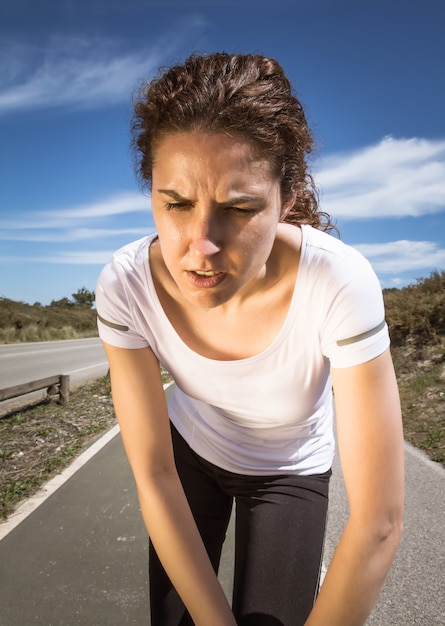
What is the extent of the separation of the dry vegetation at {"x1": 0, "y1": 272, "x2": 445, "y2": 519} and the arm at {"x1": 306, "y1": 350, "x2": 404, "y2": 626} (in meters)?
3.93

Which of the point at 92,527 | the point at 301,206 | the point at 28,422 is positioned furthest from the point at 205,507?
the point at 28,422

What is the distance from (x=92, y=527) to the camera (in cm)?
418

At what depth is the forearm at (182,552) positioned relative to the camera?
178cm

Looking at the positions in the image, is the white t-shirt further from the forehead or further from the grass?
the grass

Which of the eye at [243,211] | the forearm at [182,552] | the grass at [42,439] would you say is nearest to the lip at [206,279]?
the eye at [243,211]

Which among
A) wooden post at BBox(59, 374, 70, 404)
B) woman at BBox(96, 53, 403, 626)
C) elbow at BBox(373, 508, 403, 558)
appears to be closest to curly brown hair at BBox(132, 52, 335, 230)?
woman at BBox(96, 53, 403, 626)

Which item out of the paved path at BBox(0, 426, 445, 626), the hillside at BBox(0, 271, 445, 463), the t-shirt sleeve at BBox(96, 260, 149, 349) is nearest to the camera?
the t-shirt sleeve at BBox(96, 260, 149, 349)

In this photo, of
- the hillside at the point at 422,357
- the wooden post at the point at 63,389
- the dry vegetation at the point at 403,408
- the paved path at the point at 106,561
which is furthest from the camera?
the wooden post at the point at 63,389

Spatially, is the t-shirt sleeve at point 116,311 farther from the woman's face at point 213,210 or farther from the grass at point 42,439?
the grass at point 42,439

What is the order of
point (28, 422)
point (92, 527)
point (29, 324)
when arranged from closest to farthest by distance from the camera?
point (92, 527) < point (28, 422) < point (29, 324)

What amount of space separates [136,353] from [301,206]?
96cm

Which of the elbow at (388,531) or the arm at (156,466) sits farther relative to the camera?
the arm at (156,466)

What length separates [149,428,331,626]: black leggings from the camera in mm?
1783

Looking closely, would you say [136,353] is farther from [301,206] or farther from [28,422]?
[28,422]
